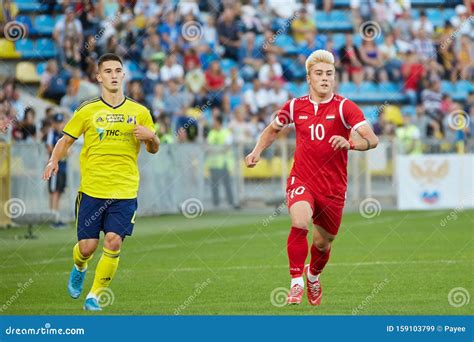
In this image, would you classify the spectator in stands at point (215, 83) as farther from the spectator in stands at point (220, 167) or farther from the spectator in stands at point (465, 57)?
the spectator in stands at point (465, 57)

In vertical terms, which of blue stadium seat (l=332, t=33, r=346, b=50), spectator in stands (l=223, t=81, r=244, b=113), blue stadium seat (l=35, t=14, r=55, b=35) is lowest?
spectator in stands (l=223, t=81, r=244, b=113)

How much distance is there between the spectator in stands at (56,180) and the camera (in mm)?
22386

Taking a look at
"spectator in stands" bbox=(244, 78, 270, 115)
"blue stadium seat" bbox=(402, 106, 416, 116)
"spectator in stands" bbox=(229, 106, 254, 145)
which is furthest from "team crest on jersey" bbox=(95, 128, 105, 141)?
"blue stadium seat" bbox=(402, 106, 416, 116)

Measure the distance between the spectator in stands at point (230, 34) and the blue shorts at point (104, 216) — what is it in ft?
63.9

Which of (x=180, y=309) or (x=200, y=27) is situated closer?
(x=180, y=309)

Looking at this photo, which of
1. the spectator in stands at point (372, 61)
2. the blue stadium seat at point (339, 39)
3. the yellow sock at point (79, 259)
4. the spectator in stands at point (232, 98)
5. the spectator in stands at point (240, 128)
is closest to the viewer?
the yellow sock at point (79, 259)

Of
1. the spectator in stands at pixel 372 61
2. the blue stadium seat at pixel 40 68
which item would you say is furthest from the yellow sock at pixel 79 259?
the spectator in stands at pixel 372 61

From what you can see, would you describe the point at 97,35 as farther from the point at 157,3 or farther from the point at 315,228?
the point at 315,228

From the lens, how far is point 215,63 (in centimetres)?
2945

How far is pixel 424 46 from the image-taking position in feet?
105

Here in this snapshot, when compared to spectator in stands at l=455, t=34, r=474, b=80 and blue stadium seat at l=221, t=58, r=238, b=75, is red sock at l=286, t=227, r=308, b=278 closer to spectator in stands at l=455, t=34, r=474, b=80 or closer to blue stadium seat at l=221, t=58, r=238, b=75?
blue stadium seat at l=221, t=58, r=238, b=75

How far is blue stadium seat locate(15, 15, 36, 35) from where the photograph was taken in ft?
98.8

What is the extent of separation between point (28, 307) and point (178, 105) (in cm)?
1659

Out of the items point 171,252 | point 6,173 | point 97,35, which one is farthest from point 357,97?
point 171,252
